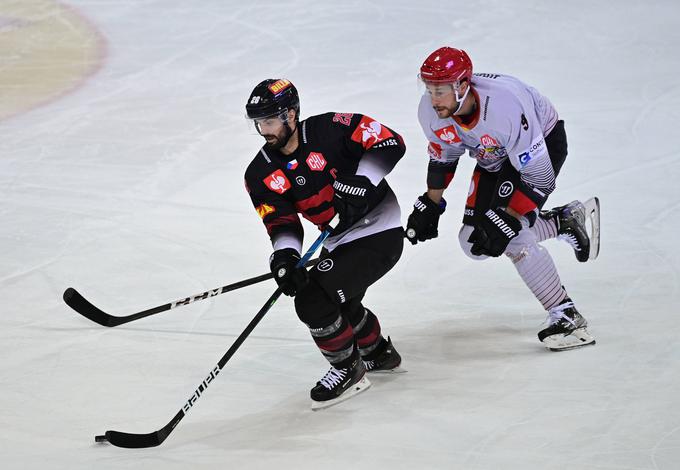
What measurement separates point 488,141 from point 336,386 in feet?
3.45

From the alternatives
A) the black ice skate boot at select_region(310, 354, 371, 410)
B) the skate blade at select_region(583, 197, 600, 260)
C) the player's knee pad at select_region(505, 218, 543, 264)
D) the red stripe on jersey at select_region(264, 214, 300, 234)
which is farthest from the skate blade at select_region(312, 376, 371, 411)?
the skate blade at select_region(583, 197, 600, 260)

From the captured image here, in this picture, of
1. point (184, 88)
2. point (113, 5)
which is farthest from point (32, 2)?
point (184, 88)

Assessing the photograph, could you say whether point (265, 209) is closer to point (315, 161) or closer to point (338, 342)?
point (315, 161)

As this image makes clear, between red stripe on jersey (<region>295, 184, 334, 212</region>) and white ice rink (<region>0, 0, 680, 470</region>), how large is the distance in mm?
664

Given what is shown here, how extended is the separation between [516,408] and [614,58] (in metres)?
4.27

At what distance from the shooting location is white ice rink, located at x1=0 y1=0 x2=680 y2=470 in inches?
123

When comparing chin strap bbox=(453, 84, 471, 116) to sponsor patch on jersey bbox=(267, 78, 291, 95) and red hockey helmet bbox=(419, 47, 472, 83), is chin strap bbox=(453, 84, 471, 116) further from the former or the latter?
sponsor patch on jersey bbox=(267, 78, 291, 95)

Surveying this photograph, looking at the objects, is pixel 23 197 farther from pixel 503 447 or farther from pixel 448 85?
pixel 503 447

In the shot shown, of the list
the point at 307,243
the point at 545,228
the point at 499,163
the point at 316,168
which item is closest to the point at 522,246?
the point at 499,163

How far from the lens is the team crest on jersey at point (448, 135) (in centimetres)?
367

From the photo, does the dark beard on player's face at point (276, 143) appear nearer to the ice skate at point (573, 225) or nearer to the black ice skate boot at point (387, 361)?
the black ice skate boot at point (387, 361)

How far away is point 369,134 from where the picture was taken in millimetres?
3463

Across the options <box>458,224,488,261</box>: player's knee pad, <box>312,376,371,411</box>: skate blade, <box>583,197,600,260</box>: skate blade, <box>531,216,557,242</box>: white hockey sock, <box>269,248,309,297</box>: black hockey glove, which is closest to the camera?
<box>269,248,309,297</box>: black hockey glove

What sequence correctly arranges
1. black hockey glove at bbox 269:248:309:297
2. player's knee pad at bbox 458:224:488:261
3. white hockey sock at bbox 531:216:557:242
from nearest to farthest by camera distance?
black hockey glove at bbox 269:248:309:297 < player's knee pad at bbox 458:224:488:261 < white hockey sock at bbox 531:216:557:242
